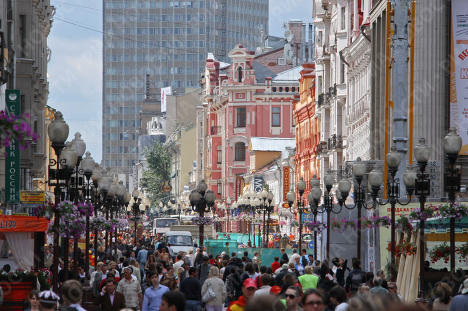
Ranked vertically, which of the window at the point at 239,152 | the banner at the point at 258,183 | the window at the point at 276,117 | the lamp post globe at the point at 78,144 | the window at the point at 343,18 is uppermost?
the window at the point at 343,18

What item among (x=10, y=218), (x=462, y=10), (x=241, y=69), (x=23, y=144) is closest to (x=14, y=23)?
(x=10, y=218)

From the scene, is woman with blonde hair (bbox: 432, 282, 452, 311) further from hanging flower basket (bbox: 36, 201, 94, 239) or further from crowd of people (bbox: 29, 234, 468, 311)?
hanging flower basket (bbox: 36, 201, 94, 239)

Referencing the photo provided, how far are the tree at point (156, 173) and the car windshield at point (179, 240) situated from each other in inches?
3349

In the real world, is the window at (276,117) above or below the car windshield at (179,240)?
above

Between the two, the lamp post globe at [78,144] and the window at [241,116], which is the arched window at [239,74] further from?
the lamp post globe at [78,144]

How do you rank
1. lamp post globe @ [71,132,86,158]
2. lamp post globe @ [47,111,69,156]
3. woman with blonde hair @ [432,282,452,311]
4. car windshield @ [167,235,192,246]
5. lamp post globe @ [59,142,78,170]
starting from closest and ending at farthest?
woman with blonde hair @ [432,282,452,311]
lamp post globe @ [47,111,69,156]
lamp post globe @ [59,142,78,170]
lamp post globe @ [71,132,86,158]
car windshield @ [167,235,192,246]

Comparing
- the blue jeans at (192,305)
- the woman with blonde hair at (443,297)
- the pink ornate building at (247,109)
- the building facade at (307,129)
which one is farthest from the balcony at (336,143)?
the woman with blonde hair at (443,297)

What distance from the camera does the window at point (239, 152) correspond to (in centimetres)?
8838

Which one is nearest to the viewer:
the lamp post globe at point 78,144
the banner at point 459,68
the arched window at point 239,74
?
the lamp post globe at point 78,144

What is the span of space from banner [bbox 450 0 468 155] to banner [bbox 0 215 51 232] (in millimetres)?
15552

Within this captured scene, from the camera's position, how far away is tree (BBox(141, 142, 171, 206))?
12675cm

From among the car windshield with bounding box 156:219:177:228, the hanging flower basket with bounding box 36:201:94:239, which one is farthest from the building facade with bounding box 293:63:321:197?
the hanging flower basket with bounding box 36:201:94:239

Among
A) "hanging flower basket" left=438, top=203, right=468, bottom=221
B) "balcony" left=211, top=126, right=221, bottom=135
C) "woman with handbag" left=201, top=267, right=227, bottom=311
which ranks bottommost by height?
"woman with handbag" left=201, top=267, right=227, bottom=311

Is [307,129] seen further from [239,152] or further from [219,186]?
[219,186]
